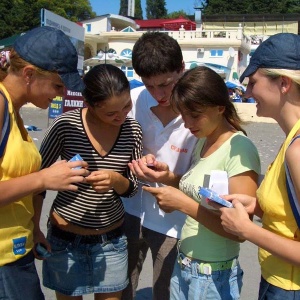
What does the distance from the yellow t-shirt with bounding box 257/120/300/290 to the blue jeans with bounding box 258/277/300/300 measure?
2 cm

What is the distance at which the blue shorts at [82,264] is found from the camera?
2.80m

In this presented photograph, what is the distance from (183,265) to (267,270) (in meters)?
0.54

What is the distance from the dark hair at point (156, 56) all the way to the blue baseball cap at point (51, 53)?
1.98ft

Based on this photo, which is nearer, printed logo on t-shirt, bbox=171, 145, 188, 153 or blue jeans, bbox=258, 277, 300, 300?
blue jeans, bbox=258, 277, 300, 300

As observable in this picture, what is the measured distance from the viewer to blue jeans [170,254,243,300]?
8.03 ft

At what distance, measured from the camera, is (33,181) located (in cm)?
219

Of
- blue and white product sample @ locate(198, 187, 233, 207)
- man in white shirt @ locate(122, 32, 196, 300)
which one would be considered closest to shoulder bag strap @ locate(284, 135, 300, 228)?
blue and white product sample @ locate(198, 187, 233, 207)

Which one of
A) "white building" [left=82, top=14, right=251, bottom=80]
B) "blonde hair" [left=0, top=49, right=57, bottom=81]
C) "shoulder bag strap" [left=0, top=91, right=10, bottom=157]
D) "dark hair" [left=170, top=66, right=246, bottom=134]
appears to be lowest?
"white building" [left=82, top=14, right=251, bottom=80]

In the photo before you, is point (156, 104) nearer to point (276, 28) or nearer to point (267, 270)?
point (267, 270)

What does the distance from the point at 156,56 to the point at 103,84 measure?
423 millimetres

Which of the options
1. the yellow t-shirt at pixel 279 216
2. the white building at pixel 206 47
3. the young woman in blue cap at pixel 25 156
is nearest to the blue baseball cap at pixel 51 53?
the young woman in blue cap at pixel 25 156

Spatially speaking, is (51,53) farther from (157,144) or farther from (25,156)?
(157,144)

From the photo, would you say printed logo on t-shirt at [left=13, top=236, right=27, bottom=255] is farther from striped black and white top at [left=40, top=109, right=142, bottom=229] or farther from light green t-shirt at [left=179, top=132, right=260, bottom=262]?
light green t-shirt at [left=179, top=132, right=260, bottom=262]

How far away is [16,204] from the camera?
228 centimetres
